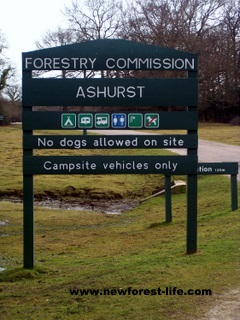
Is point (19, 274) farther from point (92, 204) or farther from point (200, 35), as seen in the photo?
point (200, 35)

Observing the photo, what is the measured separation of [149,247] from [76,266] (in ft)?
4.99

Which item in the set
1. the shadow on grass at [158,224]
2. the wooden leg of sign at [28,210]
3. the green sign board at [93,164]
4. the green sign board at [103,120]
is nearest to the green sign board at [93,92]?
the green sign board at [103,120]

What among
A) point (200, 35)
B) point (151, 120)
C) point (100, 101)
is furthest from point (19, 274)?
point (200, 35)

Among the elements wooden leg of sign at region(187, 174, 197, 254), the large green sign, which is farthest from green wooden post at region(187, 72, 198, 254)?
the large green sign

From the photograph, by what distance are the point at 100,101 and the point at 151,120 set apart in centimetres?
67

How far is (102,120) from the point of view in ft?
24.2

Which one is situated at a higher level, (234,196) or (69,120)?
(69,120)

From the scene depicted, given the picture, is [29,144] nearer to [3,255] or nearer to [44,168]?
[44,168]

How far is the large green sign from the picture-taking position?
731cm

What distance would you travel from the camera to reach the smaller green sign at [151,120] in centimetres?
741

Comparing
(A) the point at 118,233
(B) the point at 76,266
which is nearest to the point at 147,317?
(B) the point at 76,266

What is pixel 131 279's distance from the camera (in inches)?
245

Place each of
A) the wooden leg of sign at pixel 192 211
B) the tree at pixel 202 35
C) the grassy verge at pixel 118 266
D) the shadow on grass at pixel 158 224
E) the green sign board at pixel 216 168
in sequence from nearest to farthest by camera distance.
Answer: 1. the grassy verge at pixel 118 266
2. the wooden leg of sign at pixel 192 211
3. the green sign board at pixel 216 168
4. the shadow on grass at pixel 158 224
5. the tree at pixel 202 35

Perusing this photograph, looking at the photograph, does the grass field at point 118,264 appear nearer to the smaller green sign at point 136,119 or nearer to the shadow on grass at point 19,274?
the shadow on grass at point 19,274
